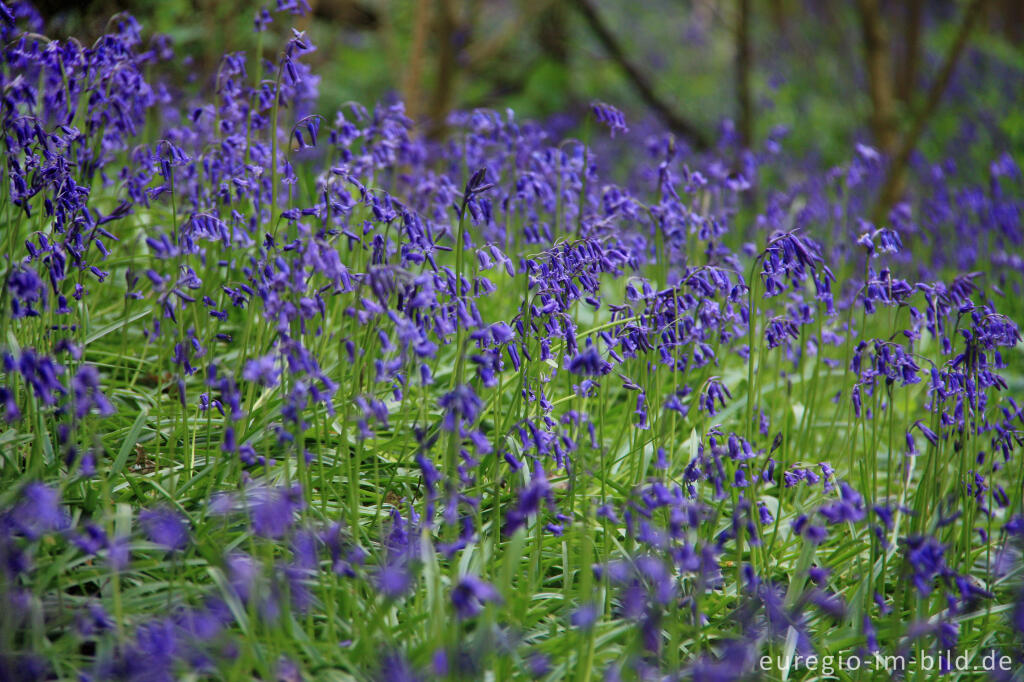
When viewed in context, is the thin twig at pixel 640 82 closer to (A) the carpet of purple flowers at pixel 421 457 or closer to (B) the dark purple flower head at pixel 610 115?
(A) the carpet of purple flowers at pixel 421 457

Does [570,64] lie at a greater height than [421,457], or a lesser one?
greater

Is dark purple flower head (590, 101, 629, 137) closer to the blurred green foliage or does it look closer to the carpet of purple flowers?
the carpet of purple flowers

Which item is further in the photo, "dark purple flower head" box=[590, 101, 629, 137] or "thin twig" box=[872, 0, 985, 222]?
"thin twig" box=[872, 0, 985, 222]

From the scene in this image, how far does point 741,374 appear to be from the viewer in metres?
4.46

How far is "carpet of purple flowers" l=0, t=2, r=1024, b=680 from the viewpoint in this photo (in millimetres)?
2156

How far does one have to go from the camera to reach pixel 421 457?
7.34 ft

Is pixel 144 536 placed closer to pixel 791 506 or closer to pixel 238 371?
pixel 238 371

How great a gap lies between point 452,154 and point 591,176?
3.73ft

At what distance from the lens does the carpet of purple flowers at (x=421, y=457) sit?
7.07 ft

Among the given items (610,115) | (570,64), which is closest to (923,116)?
(610,115)

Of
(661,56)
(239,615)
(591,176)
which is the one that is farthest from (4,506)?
(661,56)

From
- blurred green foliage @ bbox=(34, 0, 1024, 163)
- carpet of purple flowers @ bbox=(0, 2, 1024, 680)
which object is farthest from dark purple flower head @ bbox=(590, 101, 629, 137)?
blurred green foliage @ bbox=(34, 0, 1024, 163)

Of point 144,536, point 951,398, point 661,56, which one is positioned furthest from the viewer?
point 661,56

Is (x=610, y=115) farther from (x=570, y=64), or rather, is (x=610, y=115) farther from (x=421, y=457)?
(x=570, y=64)
